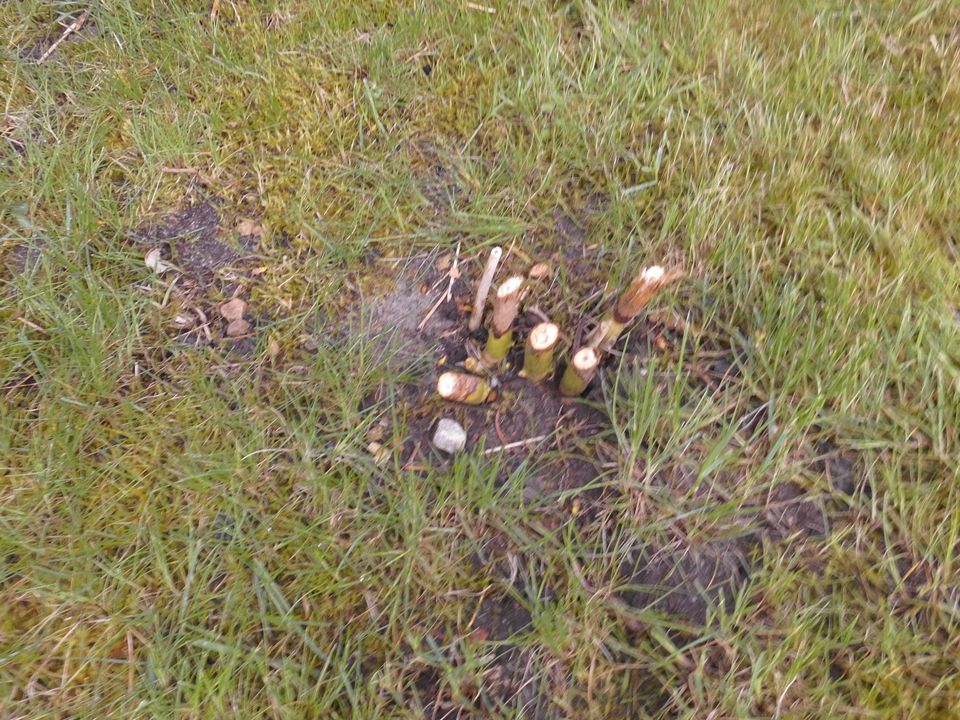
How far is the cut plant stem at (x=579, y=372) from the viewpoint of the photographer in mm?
1663

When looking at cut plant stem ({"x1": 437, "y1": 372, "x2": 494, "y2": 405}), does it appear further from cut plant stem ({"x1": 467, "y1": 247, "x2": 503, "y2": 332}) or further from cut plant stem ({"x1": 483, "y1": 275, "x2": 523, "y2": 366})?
cut plant stem ({"x1": 467, "y1": 247, "x2": 503, "y2": 332})

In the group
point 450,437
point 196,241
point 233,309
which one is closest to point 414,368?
point 450,437

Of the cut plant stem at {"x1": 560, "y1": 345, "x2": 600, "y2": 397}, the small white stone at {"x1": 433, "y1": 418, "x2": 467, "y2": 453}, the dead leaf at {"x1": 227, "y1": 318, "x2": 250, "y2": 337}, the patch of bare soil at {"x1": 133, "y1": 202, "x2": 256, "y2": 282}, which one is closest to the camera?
the cut plant stem at {"x1": 560, "y1": 345, "x2": 600, "y2": 397}

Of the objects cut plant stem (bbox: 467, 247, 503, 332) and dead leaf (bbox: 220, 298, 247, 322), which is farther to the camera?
dead leaf (bbox: 220, 298, 247, 322)

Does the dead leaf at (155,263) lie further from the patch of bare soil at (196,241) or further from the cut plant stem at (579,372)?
→ the cut plant stem at (579,372)

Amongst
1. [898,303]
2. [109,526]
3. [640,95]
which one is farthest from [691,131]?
[109,526]

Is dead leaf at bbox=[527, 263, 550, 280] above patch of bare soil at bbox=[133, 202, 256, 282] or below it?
above

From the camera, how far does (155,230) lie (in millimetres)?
2158

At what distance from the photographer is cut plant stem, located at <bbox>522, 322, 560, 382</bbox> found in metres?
1.66

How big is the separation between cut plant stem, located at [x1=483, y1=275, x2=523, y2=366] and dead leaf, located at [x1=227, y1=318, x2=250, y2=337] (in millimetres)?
723

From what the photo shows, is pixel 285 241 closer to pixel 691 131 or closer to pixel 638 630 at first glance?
pixel 691 131

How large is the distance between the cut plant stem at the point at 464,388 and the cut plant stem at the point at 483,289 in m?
0.18

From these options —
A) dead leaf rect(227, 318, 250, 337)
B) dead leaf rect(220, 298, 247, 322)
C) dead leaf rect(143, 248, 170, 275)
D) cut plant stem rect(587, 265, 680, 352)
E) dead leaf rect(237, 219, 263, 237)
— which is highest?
cut plant stem rect(587, 265, 680, 352)

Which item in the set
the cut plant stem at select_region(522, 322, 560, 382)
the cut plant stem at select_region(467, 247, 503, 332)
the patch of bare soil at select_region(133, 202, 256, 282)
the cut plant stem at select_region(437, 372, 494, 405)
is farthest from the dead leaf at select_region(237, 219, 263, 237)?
the cut plant stem at select_region(522, 322, 560, 382)
